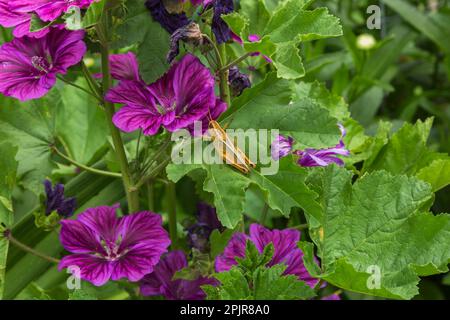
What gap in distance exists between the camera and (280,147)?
662mm

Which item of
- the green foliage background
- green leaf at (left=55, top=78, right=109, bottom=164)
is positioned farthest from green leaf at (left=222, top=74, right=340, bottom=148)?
green leaf at (left=55, top=78, right=109, bottom=164)

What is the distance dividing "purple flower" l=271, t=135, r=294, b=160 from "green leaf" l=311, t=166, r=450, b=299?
4 cm

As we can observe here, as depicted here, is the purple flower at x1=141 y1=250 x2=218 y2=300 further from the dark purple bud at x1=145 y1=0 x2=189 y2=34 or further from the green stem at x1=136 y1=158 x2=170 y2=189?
the dark purple bud at x1=145 y1=0 x2=189 y2=34

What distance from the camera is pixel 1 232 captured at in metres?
0.73

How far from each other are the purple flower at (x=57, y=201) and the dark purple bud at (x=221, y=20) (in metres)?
0.25

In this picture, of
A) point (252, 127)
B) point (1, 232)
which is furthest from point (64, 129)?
point (252, 127)

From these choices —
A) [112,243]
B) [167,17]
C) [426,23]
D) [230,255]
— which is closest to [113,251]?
[112,243]

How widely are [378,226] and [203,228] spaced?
191 millimetres

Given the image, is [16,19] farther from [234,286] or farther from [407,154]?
[407,154]

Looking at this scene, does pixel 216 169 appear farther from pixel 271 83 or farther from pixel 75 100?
pixel 75 100

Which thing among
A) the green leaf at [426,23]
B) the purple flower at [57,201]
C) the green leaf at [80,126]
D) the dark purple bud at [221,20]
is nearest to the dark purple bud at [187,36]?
the dark purple bud at [221,20]

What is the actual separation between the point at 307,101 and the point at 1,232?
1.02ft

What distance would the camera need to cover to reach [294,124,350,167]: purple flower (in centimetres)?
71

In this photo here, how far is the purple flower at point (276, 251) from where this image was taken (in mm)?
692
